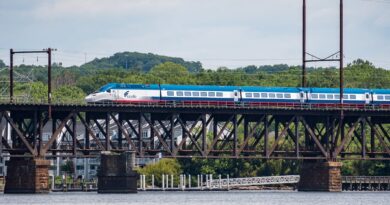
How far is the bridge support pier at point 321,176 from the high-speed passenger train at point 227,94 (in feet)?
23.8

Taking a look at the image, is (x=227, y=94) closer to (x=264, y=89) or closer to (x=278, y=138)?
(x=264, y=89)

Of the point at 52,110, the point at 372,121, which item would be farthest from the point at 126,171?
the point at 372,121

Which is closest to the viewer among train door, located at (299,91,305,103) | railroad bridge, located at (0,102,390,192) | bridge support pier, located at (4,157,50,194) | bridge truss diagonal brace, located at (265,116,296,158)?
bridge support pier, located at (4,157,50,194)

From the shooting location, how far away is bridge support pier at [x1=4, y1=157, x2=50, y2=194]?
173m

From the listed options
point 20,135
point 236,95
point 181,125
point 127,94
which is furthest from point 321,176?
point 20,135

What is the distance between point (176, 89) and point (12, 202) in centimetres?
3263

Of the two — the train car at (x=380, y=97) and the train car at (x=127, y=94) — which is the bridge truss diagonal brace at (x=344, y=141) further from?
the train car at (x=127, y=94)

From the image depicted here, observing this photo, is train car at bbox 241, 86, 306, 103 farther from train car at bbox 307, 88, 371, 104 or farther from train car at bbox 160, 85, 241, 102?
train car at bbox 307, 88, 371, 104

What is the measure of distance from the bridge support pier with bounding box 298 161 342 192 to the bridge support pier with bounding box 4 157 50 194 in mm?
32842

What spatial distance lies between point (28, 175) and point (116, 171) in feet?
31.4

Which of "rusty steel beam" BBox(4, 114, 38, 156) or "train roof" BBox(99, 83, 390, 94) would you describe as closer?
"rusty steel beam" BBox(4, 114, 38, 156)

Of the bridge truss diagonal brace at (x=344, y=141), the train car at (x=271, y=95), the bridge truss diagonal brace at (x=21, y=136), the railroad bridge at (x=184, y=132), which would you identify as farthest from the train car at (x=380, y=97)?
the bridge truss diagonal brace at (x=21, y=136)

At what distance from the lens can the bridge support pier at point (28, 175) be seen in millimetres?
173000

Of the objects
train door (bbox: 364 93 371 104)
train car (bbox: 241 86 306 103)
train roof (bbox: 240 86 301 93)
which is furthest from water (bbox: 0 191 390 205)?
train door (bbox: 364 93 371 104)
